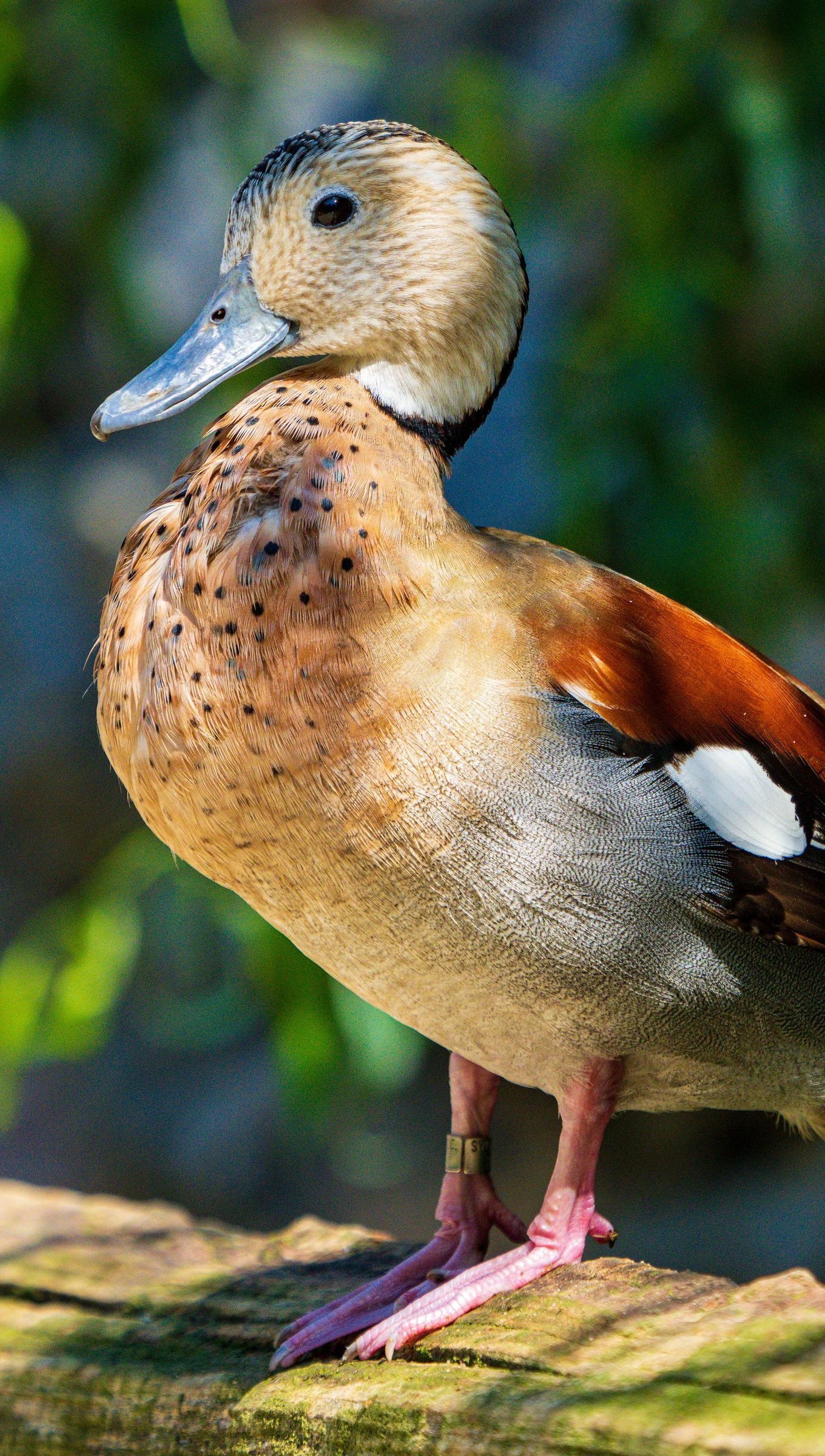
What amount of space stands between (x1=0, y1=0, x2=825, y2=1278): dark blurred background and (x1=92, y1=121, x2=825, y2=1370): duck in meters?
0.43

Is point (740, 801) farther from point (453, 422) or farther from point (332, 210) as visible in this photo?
point (332, 210)

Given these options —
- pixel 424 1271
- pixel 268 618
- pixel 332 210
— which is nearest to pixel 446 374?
pixel 332 210

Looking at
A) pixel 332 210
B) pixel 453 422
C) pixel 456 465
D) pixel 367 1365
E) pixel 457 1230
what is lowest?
pixel 367 1365

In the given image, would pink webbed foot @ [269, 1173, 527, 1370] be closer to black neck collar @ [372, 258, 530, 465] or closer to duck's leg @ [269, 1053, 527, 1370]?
duck's leg @ [269, 1053, 527, 1370]

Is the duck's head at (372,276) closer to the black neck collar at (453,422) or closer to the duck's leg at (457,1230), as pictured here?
the black neck collar at (453,422)

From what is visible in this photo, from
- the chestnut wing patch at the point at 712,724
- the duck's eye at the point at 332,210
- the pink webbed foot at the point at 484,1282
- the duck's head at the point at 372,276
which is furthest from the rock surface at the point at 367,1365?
the duck's eye at the point at 332,210

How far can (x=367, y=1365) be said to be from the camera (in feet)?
4.12

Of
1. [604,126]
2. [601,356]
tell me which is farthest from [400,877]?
[604,126]

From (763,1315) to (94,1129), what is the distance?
2901 mm

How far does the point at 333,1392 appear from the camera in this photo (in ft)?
4.00

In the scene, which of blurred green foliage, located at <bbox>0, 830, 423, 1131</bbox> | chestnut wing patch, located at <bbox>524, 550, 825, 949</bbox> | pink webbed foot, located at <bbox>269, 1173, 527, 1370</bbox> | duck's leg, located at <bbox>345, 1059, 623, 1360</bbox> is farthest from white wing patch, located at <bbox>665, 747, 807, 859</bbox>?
blurred green foliage, located at <bbox>0, 830, 423, 1131</bbox>

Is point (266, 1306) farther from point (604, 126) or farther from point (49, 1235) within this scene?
point (604, 126)

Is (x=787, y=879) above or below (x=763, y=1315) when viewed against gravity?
above

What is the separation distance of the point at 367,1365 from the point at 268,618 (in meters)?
0.67
